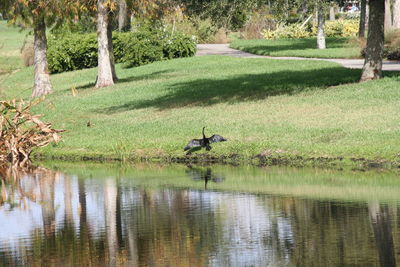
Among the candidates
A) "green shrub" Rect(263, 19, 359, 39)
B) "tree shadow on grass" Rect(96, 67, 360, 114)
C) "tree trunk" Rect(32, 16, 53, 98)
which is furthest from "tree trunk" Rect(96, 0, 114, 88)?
"green shrub" Rect(263, 19, 359, 39)

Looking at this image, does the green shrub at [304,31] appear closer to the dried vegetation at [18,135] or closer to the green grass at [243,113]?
the green grass at [243,113]

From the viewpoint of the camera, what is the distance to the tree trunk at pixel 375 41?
27141 millimetres

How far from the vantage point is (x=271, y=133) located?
2145cm

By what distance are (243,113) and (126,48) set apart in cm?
2169

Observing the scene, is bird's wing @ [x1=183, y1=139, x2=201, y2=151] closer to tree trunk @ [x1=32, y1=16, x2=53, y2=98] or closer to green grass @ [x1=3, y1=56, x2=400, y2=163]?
green grass @ [x1=3, y1=56, x2=400, y2=163]

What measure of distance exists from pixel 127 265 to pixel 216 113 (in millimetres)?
14978

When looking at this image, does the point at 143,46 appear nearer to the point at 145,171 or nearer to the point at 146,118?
the point at 146,118

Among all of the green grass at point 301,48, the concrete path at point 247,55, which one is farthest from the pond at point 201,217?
the green grass at point 301,48

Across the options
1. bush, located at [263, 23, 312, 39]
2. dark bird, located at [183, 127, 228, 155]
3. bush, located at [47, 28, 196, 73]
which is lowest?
bush, located at [263, 23, 312, 39]

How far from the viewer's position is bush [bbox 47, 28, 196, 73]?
45281 mm

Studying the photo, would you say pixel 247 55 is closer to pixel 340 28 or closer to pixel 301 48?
pixel 301 48

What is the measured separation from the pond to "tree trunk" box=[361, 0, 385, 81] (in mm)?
9618

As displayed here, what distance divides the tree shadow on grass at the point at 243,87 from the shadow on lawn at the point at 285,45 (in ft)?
41.9

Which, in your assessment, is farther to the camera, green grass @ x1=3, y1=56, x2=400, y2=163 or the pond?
green grass @ x1=3, y1=56, x2=400, y2=163
